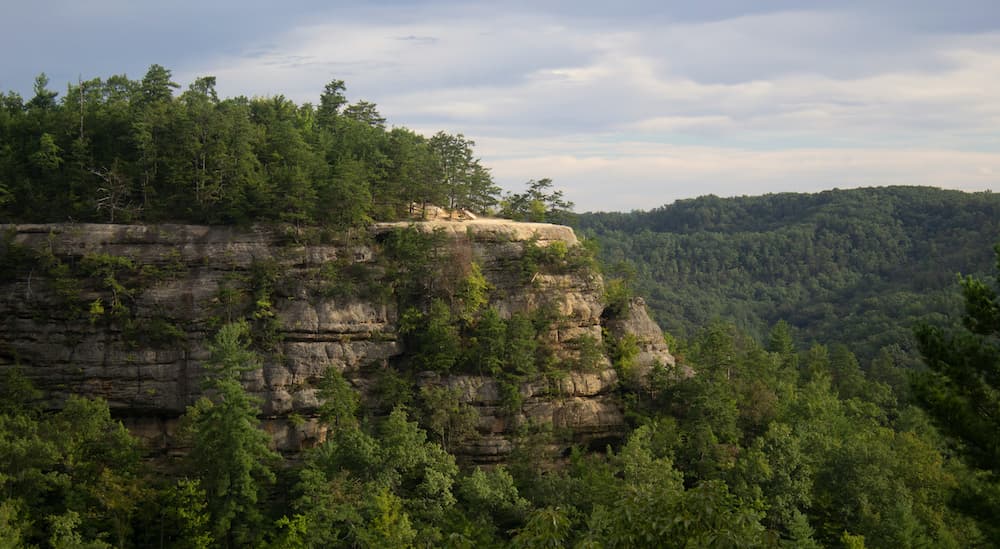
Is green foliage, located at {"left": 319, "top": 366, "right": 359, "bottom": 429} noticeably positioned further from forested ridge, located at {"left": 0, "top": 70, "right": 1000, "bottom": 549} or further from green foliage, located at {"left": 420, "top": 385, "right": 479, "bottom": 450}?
green foliage, located at {"left": 420, "top": 385, "right": 479, "bottom": 450}

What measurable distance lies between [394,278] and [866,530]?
24.5 m

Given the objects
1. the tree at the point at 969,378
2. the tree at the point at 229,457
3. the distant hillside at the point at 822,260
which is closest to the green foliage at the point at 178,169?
the tree at the point at 229,457

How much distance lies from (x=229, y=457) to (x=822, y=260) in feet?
406

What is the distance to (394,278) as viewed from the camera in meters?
39.1

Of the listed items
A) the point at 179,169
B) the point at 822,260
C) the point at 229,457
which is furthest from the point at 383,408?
the point at 822,260

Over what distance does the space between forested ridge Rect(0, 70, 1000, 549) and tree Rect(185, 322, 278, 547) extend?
0.32 ft

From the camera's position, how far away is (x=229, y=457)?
98.7 feet

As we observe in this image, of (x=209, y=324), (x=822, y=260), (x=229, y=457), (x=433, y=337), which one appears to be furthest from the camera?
(x=822, y=260)

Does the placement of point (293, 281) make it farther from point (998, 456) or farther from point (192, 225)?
point (998, 456)

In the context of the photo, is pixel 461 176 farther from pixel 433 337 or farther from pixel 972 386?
pixel 972 386

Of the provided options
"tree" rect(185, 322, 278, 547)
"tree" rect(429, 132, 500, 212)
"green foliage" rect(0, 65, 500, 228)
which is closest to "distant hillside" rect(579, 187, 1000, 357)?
"tree" rect(429, 132, 500, 212)

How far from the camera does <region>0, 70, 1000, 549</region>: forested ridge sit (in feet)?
95.6

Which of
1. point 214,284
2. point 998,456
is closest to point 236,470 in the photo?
point 214,284

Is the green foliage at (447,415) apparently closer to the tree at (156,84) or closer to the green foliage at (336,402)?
the green foliage at (336,402)
